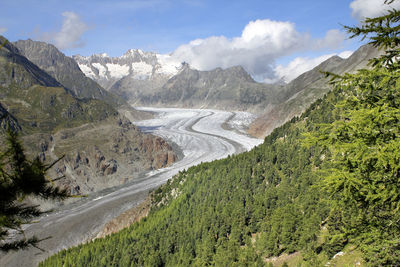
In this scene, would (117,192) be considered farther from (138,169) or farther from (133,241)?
(133,241)

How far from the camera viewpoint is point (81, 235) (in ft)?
159

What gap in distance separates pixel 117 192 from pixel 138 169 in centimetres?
1555

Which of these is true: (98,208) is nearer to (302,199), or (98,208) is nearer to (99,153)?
(99,153)

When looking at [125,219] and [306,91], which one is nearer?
[125,219]

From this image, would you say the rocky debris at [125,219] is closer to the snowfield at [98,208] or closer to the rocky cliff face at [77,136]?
the snowfield at [98,208]

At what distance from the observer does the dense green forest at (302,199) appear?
24.2ft

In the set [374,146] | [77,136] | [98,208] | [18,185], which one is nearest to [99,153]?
[77,136]

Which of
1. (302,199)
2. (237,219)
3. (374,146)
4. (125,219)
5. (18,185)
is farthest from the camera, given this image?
(125,219)

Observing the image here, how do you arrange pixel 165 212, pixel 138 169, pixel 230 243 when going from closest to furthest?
pixel 230 243
pixel 165 212
pixel 138 169

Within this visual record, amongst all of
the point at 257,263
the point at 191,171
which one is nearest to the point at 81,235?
the point at 191,171

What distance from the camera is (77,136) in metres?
82.1

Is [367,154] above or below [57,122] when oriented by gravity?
below

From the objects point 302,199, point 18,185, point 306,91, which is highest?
point 306,91

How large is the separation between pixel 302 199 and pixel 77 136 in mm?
73696
